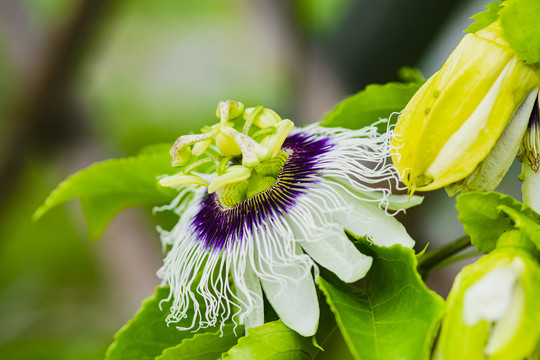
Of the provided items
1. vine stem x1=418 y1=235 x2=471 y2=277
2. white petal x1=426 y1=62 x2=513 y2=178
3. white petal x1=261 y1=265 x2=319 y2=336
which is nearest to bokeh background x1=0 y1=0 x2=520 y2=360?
vine stem x1=418 y1=235 x2=471 y2=277

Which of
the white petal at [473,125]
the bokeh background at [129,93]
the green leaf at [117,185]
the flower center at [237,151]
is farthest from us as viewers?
the bokeh background at [129,93]

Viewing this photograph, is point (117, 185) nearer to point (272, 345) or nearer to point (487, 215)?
point (272, 345)

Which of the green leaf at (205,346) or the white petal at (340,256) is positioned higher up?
the white petal at (340,256)

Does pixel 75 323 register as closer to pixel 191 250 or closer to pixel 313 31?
pixel 313 31

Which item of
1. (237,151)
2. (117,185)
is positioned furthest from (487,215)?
(117,185)

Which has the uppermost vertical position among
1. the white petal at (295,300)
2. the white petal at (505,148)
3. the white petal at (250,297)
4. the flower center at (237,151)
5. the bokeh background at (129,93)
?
the white petal at (505,148)

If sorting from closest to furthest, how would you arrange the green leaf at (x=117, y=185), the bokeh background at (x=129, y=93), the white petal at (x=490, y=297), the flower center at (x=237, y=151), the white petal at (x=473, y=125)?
1. the white petal at (x=490, y=297)
2. the white petal at (x=473, y=125)
3. the flower center at (x=237, y=151)
4. the green leaf at (x=117, y=185)
5. the bokeh background at (x=129, y=93)

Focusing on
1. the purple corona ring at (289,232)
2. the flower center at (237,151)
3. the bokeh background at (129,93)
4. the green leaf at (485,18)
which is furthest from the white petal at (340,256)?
the bokeh background at (129,93)

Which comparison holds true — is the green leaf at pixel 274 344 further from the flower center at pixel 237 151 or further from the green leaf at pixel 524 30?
the green leaf at pixel 524 30
